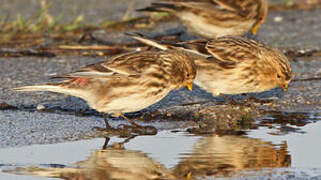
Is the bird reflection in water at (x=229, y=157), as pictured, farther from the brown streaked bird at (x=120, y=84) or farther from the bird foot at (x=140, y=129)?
the brown streaked bird at (x=120, y=84)

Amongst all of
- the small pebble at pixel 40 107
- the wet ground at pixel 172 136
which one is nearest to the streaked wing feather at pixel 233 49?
the wet ground at pixel 172 136

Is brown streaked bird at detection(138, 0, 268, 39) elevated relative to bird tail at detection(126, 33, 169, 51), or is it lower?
elevated

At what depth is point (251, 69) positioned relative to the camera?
7.42 metres

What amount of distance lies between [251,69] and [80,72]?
2.04 m

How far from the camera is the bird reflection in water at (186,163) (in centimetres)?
466

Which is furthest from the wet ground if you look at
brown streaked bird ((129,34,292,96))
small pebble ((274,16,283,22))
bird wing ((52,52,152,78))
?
small pebble ((274,16,283,22))

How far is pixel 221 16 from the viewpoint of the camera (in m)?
9.80

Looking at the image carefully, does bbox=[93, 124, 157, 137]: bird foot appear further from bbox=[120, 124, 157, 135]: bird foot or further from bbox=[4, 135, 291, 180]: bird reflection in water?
bbox=[4, 135, 291, 180]: bird reflection in water

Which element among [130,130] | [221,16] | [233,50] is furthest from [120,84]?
[221,16]

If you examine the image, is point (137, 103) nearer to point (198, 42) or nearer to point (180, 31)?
point (198, 42)

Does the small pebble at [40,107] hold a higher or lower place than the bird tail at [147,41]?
lower

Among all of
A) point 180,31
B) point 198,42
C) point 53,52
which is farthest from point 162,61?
point 180,31

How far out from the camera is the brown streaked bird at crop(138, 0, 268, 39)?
976cm

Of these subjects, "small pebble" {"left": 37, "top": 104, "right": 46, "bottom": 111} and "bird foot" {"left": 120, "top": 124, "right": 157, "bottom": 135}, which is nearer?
"bird foot" {"left": 120, "top": 124, "right": 157, "bottom": 135}
